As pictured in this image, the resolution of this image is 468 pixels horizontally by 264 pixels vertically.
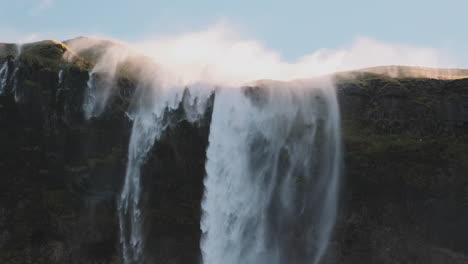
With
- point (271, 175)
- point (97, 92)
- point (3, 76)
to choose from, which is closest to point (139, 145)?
point (97, 92)

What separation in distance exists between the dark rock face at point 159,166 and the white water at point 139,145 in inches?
19.1

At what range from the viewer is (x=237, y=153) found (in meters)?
29.7

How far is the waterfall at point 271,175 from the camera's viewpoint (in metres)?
28.1

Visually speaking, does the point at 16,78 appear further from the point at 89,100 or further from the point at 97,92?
the point at 97,92

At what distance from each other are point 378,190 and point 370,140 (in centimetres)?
321

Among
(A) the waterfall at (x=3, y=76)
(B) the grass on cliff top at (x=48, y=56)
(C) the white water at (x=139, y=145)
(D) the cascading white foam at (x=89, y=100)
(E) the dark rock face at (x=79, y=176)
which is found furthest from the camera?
(B) the grass on cliff top at (x=48, y=56)

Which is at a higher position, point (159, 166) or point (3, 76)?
point (3, 76)

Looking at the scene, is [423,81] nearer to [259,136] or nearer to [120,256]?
[259,136]

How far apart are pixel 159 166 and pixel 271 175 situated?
730 cm

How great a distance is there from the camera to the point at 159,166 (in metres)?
29.7

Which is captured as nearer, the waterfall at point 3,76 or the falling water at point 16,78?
the falling water at point 16,78

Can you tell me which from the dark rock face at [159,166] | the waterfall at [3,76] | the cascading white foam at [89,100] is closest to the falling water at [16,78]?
the dark rock face at [159,166]

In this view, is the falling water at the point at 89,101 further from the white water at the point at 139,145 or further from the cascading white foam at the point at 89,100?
the white water at the point at 139,145

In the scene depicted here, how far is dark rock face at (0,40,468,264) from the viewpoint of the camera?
27297mm
